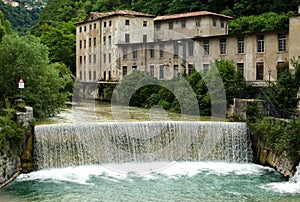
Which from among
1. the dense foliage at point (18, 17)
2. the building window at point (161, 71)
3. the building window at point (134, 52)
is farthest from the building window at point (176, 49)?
the dense foliage at point (18, 17)

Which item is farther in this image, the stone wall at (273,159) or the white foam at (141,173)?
the stone wall at (273,159)

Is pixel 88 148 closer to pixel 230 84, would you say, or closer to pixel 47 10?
pixel 230 84

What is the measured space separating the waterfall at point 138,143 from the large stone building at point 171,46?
10.2 metres

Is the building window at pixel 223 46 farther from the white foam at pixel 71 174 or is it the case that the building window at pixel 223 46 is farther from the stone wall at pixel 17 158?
the stone wall at pixel 17 158

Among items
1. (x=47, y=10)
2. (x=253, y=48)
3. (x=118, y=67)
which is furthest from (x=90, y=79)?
(x=47, y=10)

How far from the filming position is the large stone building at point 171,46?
34.9 meters

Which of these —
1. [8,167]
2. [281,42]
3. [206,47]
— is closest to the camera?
[8,167]

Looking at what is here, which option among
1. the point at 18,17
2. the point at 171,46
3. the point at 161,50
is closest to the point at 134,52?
the point at 161,50

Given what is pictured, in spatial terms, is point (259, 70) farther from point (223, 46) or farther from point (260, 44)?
point (223, 46)

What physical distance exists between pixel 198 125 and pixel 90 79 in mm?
30412

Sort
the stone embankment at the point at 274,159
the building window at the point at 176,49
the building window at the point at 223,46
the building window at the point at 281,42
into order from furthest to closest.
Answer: the building window at the point at 176,49 → the building window at the point at 223,46 → the building window at the point at 281,42 → the stone embankment at the point at 274,159

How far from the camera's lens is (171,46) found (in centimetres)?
4347

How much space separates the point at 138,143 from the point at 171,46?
812 inches

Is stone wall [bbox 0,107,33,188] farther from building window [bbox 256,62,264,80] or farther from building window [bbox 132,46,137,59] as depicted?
building window [bbox 132,46,137,59]
